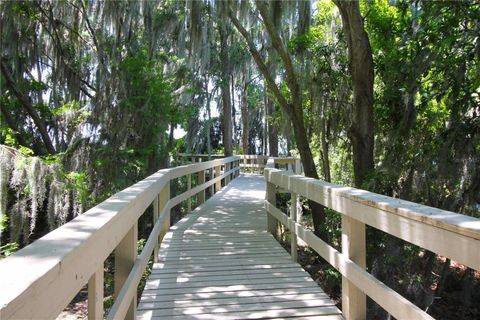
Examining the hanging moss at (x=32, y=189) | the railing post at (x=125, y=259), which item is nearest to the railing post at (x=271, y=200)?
the hanging moss at (x=32, y=189)

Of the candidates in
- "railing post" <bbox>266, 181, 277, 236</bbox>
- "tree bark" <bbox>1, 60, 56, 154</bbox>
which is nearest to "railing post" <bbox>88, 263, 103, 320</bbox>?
"railing post" <bbox>266, 181, 277, 236</bbox>

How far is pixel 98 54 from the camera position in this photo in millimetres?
12180

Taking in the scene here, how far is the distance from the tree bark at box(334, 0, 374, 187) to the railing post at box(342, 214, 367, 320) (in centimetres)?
365

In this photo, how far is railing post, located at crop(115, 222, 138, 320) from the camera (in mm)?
2691

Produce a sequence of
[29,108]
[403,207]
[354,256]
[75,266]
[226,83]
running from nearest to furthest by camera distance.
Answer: [75,266], [403,207], [354,256], [29,108], [226,83]

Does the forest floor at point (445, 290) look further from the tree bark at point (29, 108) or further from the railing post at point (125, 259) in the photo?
the tree bark at point (29, 108)

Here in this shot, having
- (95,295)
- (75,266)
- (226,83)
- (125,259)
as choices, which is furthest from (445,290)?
(226,83)

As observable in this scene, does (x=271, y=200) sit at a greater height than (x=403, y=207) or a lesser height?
lesser

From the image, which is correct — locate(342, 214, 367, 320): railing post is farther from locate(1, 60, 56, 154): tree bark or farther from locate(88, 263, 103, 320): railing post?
locate(1, 60, 56, 154): tree bark

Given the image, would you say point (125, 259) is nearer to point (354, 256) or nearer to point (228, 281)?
point (354, 256)

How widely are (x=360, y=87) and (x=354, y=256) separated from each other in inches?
168

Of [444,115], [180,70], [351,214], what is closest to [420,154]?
[444,115]

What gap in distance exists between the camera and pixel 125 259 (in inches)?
112

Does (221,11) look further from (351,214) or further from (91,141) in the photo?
(351,214)
